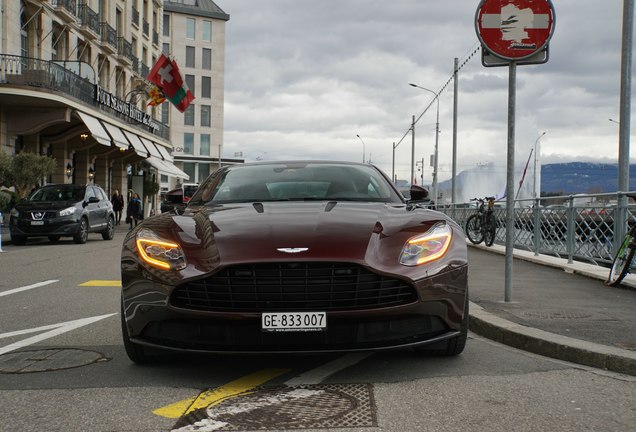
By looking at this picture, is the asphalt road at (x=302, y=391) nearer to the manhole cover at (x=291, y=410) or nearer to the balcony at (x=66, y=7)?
the manhole cover at (x=291, y=410)

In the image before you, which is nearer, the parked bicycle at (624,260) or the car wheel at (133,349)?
the car wheel at (133,349)

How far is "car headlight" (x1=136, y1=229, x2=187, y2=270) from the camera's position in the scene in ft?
13.8

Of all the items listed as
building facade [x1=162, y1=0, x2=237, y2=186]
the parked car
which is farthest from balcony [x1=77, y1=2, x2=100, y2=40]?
building facade [x1=162, y1=0, x2=237, y2=186]

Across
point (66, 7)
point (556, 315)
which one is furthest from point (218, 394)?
point (66, 7)

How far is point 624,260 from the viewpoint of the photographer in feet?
28.5

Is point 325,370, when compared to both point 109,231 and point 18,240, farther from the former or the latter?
point 109,231

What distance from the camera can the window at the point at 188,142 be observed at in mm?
81500

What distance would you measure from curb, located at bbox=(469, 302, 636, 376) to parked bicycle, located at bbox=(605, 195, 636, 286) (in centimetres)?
339

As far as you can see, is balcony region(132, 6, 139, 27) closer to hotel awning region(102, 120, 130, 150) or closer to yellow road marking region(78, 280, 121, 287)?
hotel awning region(102, 120, 130, 150)

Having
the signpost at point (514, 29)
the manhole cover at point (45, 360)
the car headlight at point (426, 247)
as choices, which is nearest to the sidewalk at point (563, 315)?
the signpost at point (514, 29)

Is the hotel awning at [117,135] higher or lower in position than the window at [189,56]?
lower

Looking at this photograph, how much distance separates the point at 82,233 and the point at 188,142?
207ft

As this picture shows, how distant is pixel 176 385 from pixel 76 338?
190cm

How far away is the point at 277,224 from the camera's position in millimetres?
4410
